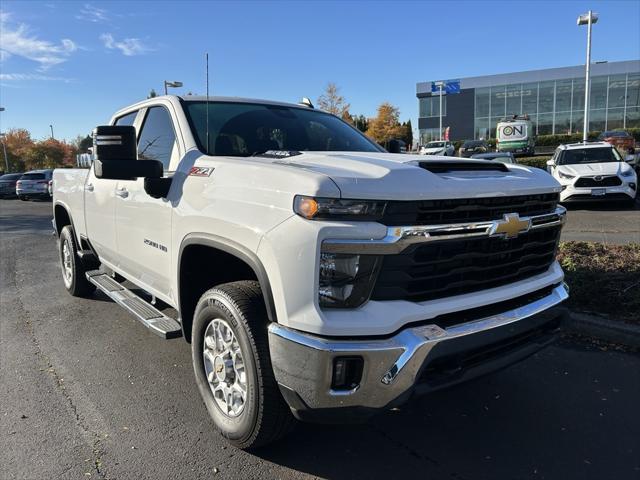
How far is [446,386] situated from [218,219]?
1460mm

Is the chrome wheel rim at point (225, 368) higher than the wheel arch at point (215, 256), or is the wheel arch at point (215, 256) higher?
the wheel arch at point (215, 256)

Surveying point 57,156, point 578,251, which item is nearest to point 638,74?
point 578,251

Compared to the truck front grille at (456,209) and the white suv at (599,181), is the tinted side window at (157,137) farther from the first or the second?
the white suv at (599,181)

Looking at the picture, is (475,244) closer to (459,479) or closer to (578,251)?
(459,479)

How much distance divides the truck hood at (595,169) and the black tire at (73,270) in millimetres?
10925

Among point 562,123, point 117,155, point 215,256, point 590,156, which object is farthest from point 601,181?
point 562,123

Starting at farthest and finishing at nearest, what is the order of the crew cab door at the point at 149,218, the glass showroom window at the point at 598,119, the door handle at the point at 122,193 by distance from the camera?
1. the glass showroom window at the point at 598,119
2. the door handle at the point at 122,193
3. the crew cab door at the point at 149,218

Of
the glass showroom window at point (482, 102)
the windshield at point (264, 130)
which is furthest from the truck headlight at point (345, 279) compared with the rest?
the glass showroom window at point (482, 102)

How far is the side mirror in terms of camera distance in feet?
10.1

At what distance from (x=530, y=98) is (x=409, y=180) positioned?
2094 inches

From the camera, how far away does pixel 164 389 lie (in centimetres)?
369

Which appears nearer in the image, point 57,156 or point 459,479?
point 459,479

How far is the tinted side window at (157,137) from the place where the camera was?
12.1ft

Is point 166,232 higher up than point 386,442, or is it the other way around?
point 166,232
